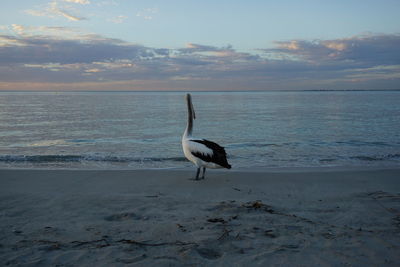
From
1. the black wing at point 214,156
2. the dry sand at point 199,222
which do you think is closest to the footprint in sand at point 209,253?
the dry sand at point 199,222

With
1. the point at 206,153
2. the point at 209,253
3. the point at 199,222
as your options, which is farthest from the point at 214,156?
the point at 209,253

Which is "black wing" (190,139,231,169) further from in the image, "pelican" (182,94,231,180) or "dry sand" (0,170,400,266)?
"dry sand" (0,170,400,266)

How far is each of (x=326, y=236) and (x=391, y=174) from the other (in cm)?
542

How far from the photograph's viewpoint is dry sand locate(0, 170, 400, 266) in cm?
375

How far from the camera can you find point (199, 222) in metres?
4.82

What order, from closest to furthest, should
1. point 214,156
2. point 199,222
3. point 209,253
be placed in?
point 209,253, point 199,222, point 214,156

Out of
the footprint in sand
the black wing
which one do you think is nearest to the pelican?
the black wing

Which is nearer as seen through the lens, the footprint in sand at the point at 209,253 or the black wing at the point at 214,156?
the footprint in sand at the point at 209,253

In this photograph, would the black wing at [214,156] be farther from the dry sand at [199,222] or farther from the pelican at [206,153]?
the dry sand at [199,222]

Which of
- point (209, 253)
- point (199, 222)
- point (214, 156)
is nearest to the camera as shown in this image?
point (209, 253)

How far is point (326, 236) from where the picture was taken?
428 centimetres

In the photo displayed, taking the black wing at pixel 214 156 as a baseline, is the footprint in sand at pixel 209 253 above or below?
below

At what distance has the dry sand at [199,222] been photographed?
375 centimetres

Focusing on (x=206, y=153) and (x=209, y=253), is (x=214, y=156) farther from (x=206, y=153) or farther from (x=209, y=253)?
(x=209, y=253)
